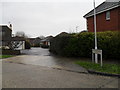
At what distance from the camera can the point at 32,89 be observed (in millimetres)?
5227

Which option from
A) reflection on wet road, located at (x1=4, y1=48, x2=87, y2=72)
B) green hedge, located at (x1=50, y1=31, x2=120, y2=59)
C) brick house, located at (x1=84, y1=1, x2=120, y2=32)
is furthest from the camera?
brick house, located at (x1=84, y1=1, x2=120, y2=32)

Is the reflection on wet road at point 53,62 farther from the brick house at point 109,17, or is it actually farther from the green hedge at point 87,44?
the brick house at point 109,17

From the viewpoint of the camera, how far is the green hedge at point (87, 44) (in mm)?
11289

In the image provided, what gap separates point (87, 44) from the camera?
12.6 meters

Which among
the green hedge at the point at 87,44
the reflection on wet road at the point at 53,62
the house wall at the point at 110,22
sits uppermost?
the house wall at the point at 110,22

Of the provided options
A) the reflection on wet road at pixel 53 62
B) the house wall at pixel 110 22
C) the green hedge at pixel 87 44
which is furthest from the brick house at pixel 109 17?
the reflection on wet road at pixel 53 62

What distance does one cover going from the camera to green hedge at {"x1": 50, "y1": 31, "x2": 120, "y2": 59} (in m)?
11.3

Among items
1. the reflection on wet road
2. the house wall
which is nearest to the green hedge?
the reflection on wet road

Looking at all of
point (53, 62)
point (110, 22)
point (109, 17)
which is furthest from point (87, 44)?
point (109, 17)

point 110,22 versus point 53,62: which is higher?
point 110,22

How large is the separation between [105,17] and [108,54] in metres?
7.25

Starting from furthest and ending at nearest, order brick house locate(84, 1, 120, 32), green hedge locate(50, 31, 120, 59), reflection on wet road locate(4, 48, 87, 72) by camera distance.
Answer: brick house locate(84, 1, 120, 32)
green hedge locate(50, 31, 120, 59)
reflection on wet road locate(4, 48, 87, 72)

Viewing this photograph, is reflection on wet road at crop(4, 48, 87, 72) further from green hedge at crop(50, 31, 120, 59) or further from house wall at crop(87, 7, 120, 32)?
house wall at crop(87, 7, 120, 32)

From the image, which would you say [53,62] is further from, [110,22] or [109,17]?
[109,17]
